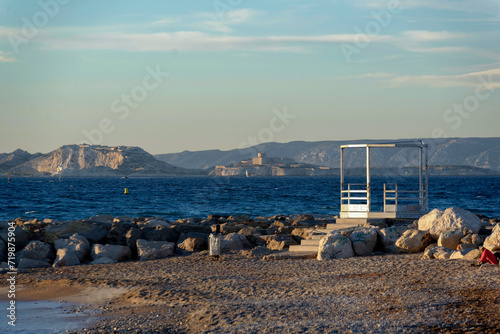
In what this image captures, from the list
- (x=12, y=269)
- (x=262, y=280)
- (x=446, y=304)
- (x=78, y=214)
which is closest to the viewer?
(x=446, y=304)

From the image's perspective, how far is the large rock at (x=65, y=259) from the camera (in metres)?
18.5

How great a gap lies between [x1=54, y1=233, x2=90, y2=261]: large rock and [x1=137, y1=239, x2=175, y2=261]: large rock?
5.63ft

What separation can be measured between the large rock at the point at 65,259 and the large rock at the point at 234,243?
184 inches

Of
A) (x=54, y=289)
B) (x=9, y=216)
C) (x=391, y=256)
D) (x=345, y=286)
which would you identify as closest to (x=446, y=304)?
(x=345, y=286)

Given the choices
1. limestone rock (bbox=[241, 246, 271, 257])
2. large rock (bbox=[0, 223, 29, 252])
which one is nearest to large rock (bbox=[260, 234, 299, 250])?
limestone rock (bbox=[241, 246, 271, 257])

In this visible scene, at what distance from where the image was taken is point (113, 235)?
864 inches

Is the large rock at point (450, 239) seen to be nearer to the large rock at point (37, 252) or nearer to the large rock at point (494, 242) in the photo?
the large rock at point (494, 242)

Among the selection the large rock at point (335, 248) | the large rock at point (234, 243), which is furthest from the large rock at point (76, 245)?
the large rock at point (335, 248)

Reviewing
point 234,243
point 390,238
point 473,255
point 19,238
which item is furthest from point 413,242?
point 19,238

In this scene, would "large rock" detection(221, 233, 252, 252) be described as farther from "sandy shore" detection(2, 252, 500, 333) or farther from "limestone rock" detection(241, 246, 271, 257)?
"sandy shore" detection(2, 252, 500, 333)

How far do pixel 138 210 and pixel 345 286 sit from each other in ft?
143

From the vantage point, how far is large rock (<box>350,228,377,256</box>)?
1692 centimetres

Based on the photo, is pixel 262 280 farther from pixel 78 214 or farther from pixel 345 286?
pixel 78 214

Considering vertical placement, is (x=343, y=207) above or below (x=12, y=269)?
above
